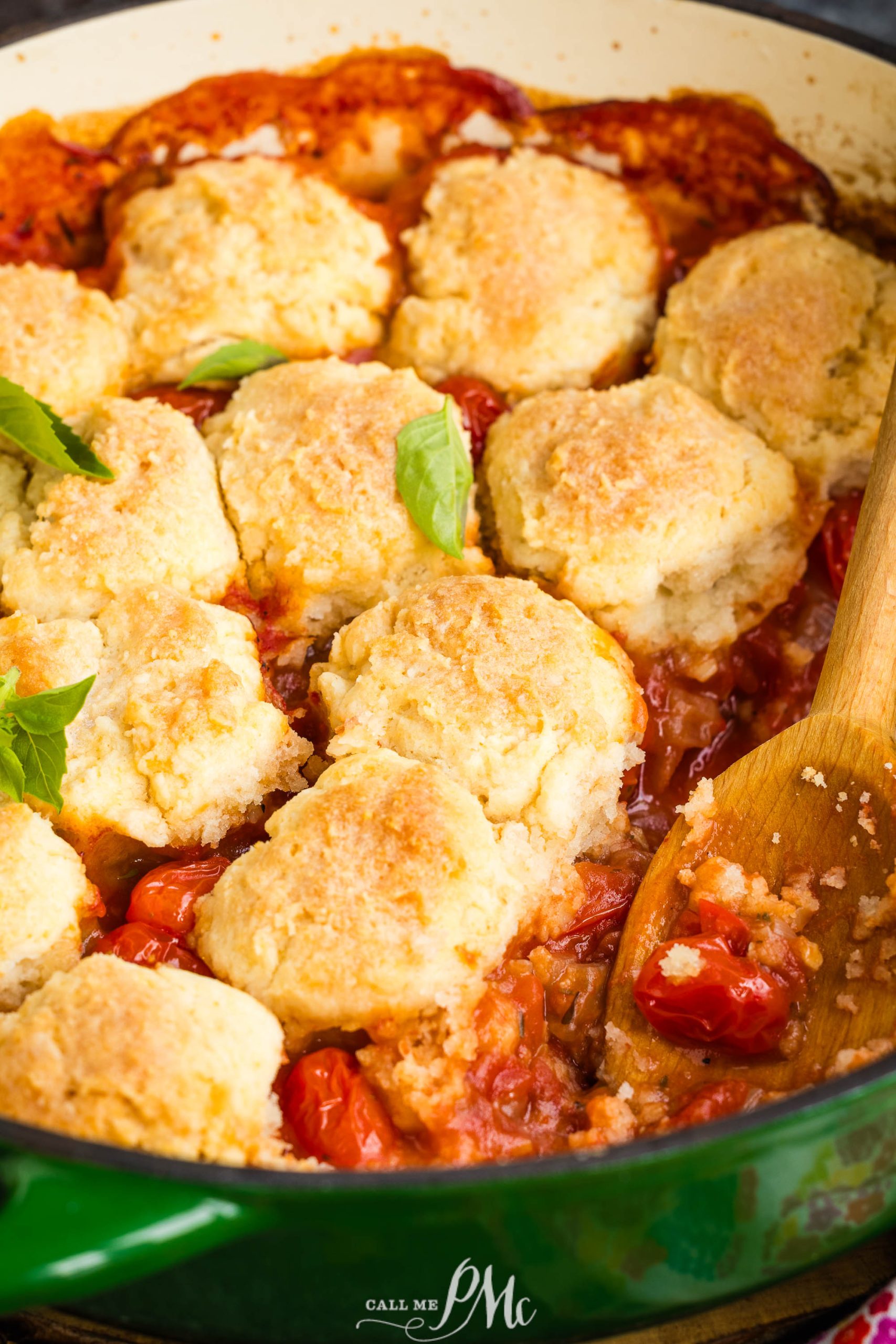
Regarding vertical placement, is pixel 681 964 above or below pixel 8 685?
below

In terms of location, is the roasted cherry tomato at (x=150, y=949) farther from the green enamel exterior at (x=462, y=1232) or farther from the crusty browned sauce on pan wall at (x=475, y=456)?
the green enamel exterior at (x=462, y=1232)

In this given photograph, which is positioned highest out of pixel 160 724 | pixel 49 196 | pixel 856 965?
pixel 49 196

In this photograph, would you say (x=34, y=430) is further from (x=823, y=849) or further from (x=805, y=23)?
(x=805, y=23)

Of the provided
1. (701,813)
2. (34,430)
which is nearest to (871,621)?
(701,813)

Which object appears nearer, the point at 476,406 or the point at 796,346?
the point at 796,346

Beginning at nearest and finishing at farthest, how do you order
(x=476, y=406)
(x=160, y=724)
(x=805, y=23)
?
(x=160, y=724)
(x=476, y=406)
(x=805, y=23)
